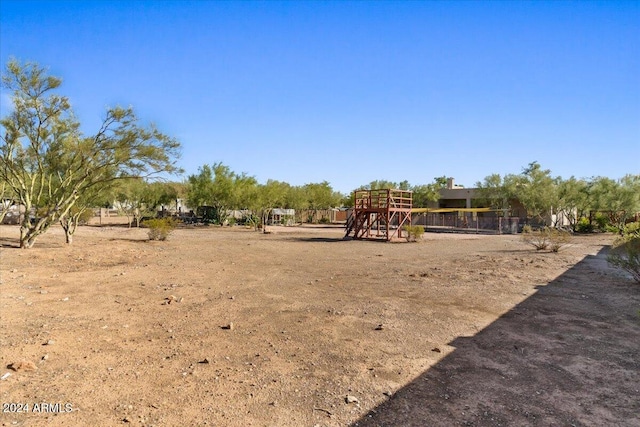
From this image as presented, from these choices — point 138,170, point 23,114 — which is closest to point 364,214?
point 138,170

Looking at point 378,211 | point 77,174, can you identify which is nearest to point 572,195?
point 378,211

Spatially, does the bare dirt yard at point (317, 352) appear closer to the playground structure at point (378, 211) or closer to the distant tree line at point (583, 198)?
the playground structure at point (378, 211)

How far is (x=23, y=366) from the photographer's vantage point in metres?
5.17

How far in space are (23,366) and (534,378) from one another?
20.3 ft

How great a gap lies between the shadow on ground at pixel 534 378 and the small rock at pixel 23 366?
4.03 meters

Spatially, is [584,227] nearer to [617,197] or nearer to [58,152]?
[617,197]

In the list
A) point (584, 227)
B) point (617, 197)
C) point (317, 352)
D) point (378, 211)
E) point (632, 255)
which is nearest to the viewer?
point (317, 352)

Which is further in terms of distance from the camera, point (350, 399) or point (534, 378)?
point (534, 378)

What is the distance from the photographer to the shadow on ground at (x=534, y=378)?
4180mm

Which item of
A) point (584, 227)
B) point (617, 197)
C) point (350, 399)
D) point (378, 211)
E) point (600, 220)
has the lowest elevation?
point (350, 399)

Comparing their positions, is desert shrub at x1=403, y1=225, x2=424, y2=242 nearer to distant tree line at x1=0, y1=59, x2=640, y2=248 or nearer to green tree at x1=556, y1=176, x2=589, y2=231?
distant tree line at x1=0, y1=59, x2=640, y2=248

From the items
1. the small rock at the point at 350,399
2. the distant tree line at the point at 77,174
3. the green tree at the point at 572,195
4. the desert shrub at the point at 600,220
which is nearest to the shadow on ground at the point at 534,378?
the small rock at the point at 350,399

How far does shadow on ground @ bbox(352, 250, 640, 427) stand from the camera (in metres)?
4.18

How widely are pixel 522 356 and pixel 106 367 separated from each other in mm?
5501
